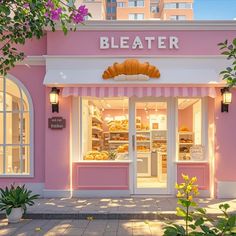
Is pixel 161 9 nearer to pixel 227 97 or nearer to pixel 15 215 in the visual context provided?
pixel 227 97

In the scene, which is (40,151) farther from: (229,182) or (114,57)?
(229,182)

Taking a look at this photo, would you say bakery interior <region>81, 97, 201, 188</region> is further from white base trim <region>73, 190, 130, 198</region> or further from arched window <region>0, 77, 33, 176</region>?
arched window <region>0, 77, 33, 176</region>

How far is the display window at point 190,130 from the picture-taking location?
11.3m

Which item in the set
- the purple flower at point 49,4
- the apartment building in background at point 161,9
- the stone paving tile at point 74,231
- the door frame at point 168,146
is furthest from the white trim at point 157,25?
the apartment building in background at point 161,9

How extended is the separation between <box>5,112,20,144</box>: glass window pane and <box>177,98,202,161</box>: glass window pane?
4798 mm

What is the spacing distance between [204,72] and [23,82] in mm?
5253

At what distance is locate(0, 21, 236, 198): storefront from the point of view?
10617 millimetres

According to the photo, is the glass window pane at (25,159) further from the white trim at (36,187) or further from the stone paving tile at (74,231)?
the stone paving tile at (74,231)

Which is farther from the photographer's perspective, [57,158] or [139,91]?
[57,158]

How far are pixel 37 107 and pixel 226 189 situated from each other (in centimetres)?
592

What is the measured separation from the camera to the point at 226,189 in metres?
10.8

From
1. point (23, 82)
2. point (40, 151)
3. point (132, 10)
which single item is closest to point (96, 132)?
point (40, 151)

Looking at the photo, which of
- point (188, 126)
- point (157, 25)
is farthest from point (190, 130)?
point (157, 25)

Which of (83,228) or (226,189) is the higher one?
(226,189)
